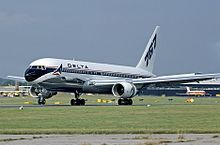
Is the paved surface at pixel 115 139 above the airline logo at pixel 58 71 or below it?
below

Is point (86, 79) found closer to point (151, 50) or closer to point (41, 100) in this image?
point (41, 100)

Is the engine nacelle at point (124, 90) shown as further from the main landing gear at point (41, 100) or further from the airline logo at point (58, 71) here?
the main landing gear at point (41, 100)

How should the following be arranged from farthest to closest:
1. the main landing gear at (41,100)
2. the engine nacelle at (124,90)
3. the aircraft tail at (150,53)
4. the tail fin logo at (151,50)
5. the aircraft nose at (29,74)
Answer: the tail fin logo at (151,50)
the aircraft tail at (150,53)
the main landing gear at (41,100)
the engine nacelle at (124,90)
the aircraft nose at (29,74)

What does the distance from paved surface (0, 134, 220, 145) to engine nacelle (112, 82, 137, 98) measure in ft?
128

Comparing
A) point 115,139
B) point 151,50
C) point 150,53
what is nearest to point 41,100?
point 150,53

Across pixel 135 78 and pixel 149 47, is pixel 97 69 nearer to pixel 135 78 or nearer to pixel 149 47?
pixel 135 78

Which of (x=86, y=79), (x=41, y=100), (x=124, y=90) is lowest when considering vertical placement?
(x=41, y=100)

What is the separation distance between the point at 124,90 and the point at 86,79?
406cm

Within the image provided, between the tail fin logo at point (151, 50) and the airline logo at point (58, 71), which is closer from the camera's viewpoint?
the airline logo at point (58, 71)

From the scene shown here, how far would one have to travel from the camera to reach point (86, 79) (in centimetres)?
6794

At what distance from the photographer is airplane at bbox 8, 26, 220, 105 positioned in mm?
65562

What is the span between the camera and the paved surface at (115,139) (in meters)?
23.7

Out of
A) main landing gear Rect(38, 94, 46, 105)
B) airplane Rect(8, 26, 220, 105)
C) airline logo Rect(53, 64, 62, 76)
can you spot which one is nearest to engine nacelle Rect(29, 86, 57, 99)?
airplane Rect(8, 26, 220, 105)

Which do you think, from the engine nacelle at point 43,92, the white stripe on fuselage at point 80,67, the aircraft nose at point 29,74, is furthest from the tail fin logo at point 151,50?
the aircraft nose at point 29,74
